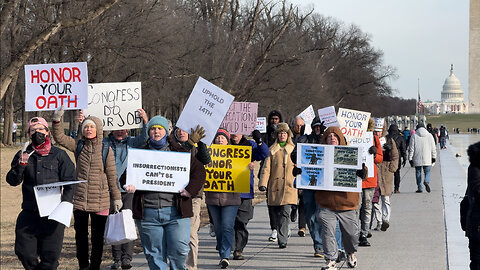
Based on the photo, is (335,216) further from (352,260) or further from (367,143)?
(367,143)

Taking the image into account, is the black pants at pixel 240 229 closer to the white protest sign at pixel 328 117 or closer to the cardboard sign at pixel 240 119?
the cardboard sign at pixel 240 119

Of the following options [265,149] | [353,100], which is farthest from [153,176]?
[353,100]

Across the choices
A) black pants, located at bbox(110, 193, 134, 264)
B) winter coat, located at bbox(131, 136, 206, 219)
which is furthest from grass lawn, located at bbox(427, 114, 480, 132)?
winter coat, located at bbox(131, 136, 206, 219)

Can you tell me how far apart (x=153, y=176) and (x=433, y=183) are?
53.6 ft

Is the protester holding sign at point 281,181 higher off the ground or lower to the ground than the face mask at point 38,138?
lower

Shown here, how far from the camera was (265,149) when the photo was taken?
11.0 metres

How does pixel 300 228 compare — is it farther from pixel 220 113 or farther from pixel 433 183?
pixel 433 183

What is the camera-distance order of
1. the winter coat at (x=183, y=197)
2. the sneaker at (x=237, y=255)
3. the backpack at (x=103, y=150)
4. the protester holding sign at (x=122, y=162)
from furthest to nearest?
the sneaker at (x=237, y=255) < the protester holding sign at (x=122, y=162) < the backpack at (x=103, y=150) < the winter coat at (x=183, y=197)

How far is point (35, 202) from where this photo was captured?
24.6 feet

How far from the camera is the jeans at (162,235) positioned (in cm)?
751

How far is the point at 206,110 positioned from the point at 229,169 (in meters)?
1.94

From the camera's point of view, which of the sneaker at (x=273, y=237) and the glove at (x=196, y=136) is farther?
the sneaker at (x=273, y=237)

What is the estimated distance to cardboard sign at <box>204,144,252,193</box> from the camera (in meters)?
10.3

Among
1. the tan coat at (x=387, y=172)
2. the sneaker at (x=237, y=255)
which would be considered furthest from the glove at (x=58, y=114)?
the tan coat at (x=387, y=172)
